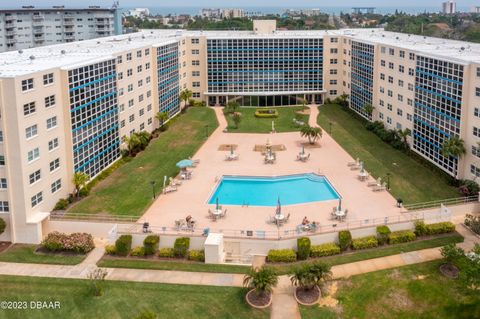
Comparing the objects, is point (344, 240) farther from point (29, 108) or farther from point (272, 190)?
point (29, 108)

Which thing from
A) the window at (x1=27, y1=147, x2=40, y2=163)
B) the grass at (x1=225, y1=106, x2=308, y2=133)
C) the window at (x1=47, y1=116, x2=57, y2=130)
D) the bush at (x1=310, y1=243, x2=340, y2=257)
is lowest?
the bush at (x1=310, y1=243, x2=340, y2=257)

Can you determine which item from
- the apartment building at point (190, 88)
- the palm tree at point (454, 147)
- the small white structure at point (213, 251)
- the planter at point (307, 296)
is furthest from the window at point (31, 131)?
the palm tree at point (454, 147)

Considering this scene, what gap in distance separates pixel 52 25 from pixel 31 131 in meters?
99.9

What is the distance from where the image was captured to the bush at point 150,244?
3456cm

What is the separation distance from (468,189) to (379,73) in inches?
1047

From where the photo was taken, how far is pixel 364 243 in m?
34.9

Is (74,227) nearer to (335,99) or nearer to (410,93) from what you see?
(410,93)

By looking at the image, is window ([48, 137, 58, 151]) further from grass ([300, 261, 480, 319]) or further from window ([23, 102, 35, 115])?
grass ([300, 261, 480, 319])

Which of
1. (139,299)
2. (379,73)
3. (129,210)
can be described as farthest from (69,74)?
(379,73)

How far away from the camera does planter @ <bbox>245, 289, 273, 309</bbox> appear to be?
28.9m

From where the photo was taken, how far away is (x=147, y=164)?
5316 cm

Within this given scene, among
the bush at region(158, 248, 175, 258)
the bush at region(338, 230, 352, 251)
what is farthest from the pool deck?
the bush at region(158, 248, 175, 258)

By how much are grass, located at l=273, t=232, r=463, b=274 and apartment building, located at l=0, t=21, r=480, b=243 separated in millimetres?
10126

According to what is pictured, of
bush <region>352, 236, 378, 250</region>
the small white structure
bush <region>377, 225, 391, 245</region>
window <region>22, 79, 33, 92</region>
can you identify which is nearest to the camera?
the small white structure
